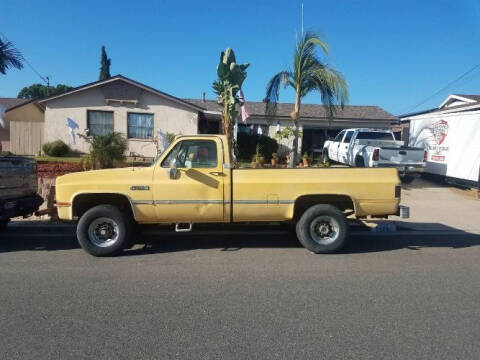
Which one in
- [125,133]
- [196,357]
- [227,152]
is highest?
[125,133]

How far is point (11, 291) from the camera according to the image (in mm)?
4273

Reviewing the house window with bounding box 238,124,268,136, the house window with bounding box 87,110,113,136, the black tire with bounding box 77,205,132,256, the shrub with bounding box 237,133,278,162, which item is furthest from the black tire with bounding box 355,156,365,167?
the house window with bounding box 87,110,113,136

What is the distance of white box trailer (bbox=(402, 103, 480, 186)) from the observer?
12.5 m

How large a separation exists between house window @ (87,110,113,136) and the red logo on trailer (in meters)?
14.9

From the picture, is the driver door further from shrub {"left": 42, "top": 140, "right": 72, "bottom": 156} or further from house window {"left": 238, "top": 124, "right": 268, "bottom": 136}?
house window {"left": 238, "top": 124, "right": 268, "bottom": 136}

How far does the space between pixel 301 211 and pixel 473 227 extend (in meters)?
4.62

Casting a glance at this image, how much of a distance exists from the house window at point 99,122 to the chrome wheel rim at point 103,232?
1372cm

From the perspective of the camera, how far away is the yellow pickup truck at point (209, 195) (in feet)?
18.6

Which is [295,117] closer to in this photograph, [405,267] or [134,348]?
[405,267]

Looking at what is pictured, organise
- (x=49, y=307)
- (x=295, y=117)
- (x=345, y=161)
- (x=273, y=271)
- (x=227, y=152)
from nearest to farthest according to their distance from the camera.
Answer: (x=49, y=307), (x=273, y=271), (x=227, y=152), (x=295, y=117), (x=345, y=161)

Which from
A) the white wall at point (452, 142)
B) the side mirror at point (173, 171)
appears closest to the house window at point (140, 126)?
the white wall at point (452, 142)

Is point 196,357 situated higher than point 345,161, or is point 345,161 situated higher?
point 345,161

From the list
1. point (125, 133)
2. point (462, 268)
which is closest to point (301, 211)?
point (462, 268)

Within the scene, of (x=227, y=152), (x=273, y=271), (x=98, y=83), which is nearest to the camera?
(x=273, y=271)
